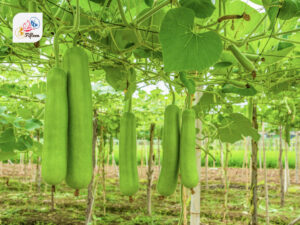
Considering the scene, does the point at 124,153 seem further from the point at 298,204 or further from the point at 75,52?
the point at 298,204

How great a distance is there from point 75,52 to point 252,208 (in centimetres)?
274

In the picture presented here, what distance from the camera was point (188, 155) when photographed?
93cm

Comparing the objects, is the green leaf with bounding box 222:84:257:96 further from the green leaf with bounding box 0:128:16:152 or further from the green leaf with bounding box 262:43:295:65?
the green leaf with bounding box 0:128:16:152

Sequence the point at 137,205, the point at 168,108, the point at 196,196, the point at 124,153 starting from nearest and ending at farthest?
the point at 124,153
the point at 168,108
the point at 196,196
the point at 137,205

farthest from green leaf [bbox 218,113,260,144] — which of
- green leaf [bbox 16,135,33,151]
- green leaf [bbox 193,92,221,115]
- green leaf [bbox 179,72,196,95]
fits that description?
green leaf [bbox 16,135,33,151]

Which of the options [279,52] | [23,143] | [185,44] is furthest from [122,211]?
[185,44]

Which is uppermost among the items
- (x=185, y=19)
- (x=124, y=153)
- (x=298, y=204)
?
(x=185, y=19)

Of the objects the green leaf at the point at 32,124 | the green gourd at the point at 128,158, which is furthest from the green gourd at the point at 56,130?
the green leaf at the point at 32,124

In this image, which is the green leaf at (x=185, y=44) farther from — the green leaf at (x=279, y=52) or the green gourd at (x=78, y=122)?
the green leaf at (x=279, y=52)

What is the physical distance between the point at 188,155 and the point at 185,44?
0.34m

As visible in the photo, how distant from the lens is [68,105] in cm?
72

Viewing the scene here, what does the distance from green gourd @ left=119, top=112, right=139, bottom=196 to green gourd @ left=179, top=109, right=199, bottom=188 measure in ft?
0.49

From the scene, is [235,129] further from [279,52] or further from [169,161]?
[169,161]

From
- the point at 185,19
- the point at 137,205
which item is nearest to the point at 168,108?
the point at 185,19
